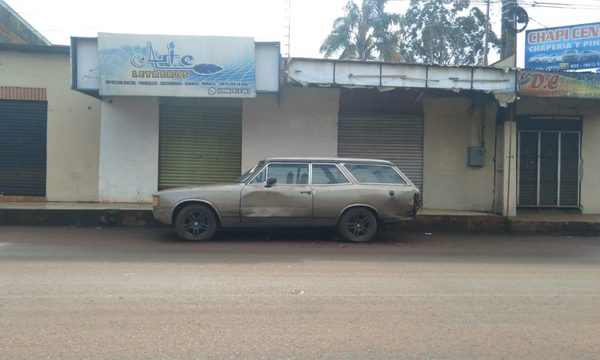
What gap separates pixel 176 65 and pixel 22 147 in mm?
5112

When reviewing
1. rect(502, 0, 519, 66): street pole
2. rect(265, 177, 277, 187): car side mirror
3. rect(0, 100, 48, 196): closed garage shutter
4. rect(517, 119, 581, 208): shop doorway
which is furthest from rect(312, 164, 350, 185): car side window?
rect(0, 100, 48, 196): closed garage shutter

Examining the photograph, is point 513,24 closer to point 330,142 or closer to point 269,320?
point 330,142

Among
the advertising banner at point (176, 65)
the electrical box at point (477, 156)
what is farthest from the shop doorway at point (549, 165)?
the advertising banner at point (176, 65)

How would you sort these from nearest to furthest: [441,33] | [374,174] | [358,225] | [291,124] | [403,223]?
1. [358,225]
2. [374,174]
3. [403,223]
4. [291,124]
5. [441,33]

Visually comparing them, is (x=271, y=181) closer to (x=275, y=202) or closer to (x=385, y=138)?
(x=275, y=202)

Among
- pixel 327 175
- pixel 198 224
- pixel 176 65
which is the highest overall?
pixel 176 65

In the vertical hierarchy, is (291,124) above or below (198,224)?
above

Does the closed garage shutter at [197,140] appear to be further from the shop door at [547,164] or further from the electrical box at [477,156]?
the shop door at [547,164]

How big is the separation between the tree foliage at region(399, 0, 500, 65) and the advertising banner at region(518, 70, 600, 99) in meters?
24.3

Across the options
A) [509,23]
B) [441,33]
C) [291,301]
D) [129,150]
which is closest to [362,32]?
[441,33]

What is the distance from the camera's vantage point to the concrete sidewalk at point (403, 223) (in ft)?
39.8

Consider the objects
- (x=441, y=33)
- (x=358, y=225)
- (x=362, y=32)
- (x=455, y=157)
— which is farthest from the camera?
(x=441, y=33)

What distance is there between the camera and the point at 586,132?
14.7 metres

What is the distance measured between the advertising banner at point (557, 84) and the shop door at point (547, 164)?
6.87ft
